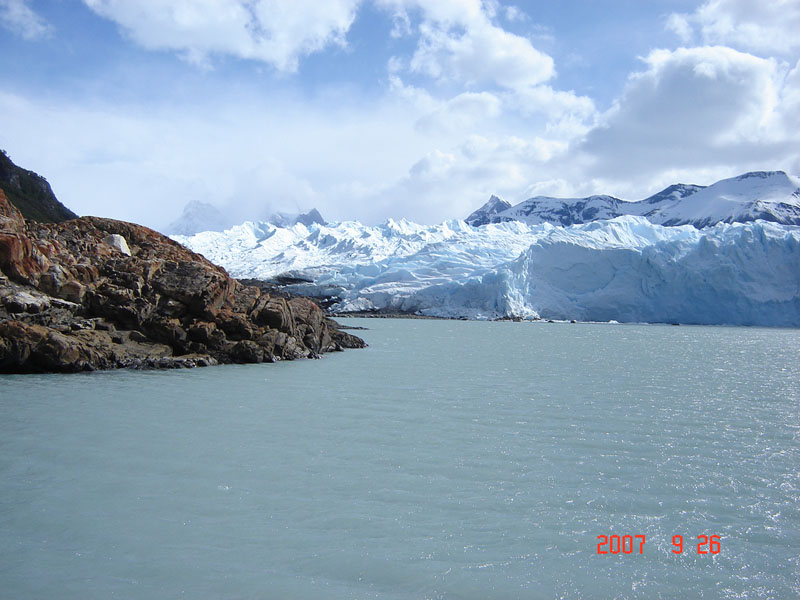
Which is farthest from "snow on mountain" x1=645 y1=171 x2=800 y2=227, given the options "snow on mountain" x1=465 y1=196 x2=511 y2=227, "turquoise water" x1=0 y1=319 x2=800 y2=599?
"turquoise water" x1=0 y1=319 x2=800 y2=599

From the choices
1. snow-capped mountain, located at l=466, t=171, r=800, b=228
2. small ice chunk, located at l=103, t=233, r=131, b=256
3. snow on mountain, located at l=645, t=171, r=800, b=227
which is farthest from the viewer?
snow-capped mountain, located at l=466, t=171, r=800, b=228

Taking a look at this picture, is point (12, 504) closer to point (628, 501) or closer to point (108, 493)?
point (108, 493)

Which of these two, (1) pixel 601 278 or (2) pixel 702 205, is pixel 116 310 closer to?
(1) pixel 601 278

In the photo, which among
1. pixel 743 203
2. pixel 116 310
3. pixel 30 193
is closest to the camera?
pixel 116 310

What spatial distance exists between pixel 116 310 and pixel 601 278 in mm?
43930

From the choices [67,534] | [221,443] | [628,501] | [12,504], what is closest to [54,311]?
[221,443]

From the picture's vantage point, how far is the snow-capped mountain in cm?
10581
